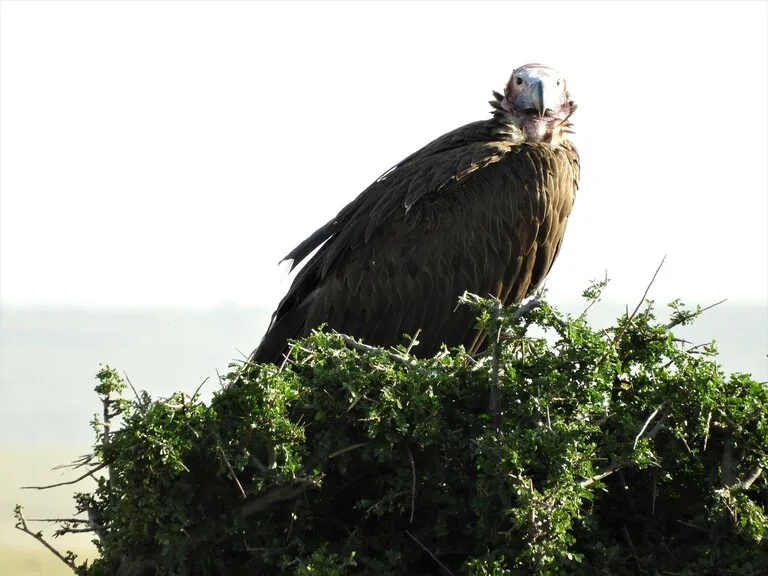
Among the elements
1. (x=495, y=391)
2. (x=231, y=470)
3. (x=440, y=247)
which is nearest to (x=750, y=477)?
(x=495, y=391)

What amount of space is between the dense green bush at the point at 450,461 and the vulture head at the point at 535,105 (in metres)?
3.97

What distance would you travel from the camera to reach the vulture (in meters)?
8.82

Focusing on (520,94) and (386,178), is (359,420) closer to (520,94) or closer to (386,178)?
(386,178)

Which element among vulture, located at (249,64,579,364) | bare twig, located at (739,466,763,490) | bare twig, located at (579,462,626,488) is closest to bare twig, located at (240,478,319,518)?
bare twig, located at (579,462,626,488)

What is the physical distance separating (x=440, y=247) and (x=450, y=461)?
3569mm

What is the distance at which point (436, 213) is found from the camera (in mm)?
8961

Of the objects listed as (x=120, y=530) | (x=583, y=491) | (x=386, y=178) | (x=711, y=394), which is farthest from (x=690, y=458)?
(x=386, y=178)

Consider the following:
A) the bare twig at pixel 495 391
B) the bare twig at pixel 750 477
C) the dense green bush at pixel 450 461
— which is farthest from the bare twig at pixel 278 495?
the bare twig at pixel 750 477

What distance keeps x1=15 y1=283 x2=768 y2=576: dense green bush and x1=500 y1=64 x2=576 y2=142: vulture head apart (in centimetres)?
397

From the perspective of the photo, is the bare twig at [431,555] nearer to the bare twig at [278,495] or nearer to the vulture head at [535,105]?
the bare twig at [278,495]

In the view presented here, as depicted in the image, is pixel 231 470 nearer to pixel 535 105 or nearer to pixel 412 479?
pixel 412 479

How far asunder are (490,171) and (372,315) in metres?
1.49

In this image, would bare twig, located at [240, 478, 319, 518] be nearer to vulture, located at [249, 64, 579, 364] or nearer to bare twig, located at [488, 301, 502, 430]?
bare twig, located at [488, 301, 502, 430]

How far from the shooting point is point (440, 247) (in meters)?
8.92
